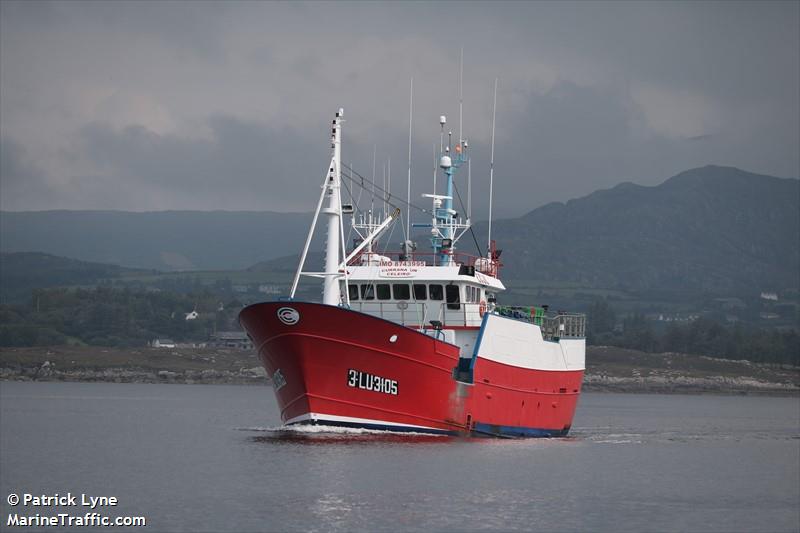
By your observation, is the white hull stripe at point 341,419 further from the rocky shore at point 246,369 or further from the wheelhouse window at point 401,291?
the rocky shore at point 246,369

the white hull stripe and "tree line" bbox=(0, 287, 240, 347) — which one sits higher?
"tree line" bbox=(0, 287, 240, 347)

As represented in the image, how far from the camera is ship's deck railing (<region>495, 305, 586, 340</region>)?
50237 millimetres

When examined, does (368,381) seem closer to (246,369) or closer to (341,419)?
(341,419)

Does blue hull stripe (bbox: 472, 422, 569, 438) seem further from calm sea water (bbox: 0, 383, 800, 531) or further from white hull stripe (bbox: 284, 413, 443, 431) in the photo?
white hull stripe (bbox: 284, 413, 443, 431)

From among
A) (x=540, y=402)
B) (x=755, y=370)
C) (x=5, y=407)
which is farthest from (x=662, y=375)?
(x=540, y=402)

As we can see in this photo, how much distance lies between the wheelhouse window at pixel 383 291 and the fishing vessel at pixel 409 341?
0.04m

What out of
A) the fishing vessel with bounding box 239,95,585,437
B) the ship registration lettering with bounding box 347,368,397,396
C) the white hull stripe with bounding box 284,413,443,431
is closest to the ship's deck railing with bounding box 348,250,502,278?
the fishing vessel with bounding box 239,95,585,437

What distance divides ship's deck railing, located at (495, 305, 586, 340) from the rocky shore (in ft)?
320

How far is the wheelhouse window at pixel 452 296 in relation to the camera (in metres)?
47.6

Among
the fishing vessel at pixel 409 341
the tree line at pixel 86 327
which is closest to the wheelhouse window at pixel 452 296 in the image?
the fishing vessel at pixel 409 341

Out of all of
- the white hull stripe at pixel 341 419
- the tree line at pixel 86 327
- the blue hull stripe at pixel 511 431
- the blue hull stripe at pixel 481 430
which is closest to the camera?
the white hull stripe at pixel 341 419

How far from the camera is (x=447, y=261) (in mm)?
50000

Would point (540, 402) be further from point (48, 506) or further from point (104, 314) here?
point (104, 314)

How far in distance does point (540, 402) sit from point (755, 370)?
139m
